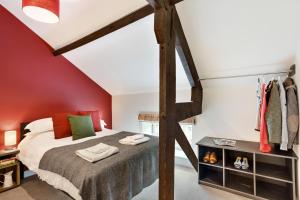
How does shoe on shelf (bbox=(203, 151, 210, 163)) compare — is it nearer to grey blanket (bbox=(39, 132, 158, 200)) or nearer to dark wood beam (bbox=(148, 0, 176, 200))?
grey blanket (bbox=(39, 132, 158, 200))

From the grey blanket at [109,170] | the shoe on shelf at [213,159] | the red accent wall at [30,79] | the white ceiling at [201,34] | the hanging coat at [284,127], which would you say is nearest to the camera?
the grey blanket at [109,170]

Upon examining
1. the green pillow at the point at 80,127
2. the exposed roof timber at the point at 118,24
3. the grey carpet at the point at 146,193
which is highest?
the exposed roof timber at the point at 118,24

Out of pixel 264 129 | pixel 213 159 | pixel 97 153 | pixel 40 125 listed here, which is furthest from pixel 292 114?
pixel 40 125

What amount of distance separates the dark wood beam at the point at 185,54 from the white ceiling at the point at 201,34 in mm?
146

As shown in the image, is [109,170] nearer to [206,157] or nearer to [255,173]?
[206,157]

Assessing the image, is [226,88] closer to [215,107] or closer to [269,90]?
[215,107]

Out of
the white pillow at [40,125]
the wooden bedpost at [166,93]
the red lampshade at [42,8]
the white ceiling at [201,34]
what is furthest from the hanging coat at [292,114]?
the white pillow at [40,125]

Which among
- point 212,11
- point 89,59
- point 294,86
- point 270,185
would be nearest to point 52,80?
point 89,59

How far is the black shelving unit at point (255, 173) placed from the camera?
2.01m

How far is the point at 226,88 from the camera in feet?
8.94

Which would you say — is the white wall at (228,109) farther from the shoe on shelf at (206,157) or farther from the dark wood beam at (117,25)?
Result: the dark wood beam at (117,25)

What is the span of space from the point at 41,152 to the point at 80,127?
0.70m

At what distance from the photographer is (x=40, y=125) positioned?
2.83 metres

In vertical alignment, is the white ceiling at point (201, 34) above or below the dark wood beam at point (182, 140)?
above
